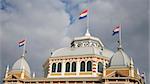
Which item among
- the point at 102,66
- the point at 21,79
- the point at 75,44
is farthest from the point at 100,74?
the point at 21,79

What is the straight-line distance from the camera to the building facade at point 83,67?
223ft

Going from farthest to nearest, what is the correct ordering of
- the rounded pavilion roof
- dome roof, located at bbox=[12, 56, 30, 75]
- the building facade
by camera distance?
dome roof, located at bbox=[12, 56, 30, 75], the rounded pavilion roof, the building facade

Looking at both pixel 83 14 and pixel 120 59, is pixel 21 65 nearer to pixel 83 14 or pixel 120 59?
pixel 83 14

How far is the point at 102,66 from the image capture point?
76688 millimetres

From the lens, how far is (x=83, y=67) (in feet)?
250

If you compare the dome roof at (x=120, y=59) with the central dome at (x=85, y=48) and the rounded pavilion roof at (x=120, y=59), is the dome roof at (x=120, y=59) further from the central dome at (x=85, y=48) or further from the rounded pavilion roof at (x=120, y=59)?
the central dome at (x=85, y=48)

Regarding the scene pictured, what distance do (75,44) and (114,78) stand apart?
67.5 feet

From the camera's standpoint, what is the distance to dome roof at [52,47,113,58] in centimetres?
7769

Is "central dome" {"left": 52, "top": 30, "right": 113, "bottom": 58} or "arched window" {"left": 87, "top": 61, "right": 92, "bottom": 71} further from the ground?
"central dome" {"left": 52, "top": 30, "right": 113, "bottom": 58}

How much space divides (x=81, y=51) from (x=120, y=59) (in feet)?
39.5

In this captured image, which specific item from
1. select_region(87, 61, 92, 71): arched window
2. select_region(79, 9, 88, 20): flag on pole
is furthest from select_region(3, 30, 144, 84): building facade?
select_region(79, 9, 88, 20): flag on pole

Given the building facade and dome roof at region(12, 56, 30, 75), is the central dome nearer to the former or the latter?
the building facade

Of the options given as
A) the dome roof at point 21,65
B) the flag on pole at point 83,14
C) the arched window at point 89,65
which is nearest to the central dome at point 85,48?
the arched window at point 89,65

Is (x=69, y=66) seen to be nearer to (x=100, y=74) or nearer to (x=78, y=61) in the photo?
(x=78, y=61)
